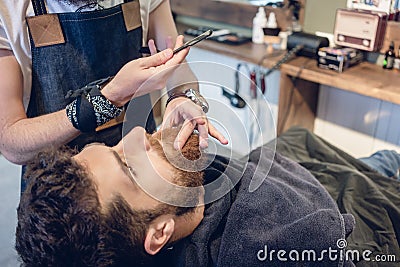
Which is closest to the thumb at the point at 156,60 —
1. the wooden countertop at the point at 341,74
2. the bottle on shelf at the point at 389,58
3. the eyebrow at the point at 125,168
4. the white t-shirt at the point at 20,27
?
the eyebrow at the point at 125,168

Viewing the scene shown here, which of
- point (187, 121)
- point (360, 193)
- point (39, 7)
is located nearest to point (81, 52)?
point (39, 7)

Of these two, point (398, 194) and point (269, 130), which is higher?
point (269, 130)

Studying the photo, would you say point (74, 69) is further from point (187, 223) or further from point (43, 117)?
point (187, 223)

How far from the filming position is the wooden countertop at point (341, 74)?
170 cm

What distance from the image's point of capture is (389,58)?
1.88 m

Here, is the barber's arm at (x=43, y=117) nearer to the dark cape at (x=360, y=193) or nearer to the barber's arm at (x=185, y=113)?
the barber's arm at (x=185, y=113)

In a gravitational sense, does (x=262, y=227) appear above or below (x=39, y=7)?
below

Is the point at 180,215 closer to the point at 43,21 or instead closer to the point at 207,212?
the point at 207,212

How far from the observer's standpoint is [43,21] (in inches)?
44.2

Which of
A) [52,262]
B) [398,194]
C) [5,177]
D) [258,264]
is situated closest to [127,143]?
[52,262]

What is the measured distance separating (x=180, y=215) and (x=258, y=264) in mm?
203

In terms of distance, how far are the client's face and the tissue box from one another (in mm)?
1017

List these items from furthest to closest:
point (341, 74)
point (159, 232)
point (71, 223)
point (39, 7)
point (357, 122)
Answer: point (357, 122)
point (341, 74)
point (39, 7)
point (159, 232)
point (71, 223)

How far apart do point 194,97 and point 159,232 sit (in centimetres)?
32
